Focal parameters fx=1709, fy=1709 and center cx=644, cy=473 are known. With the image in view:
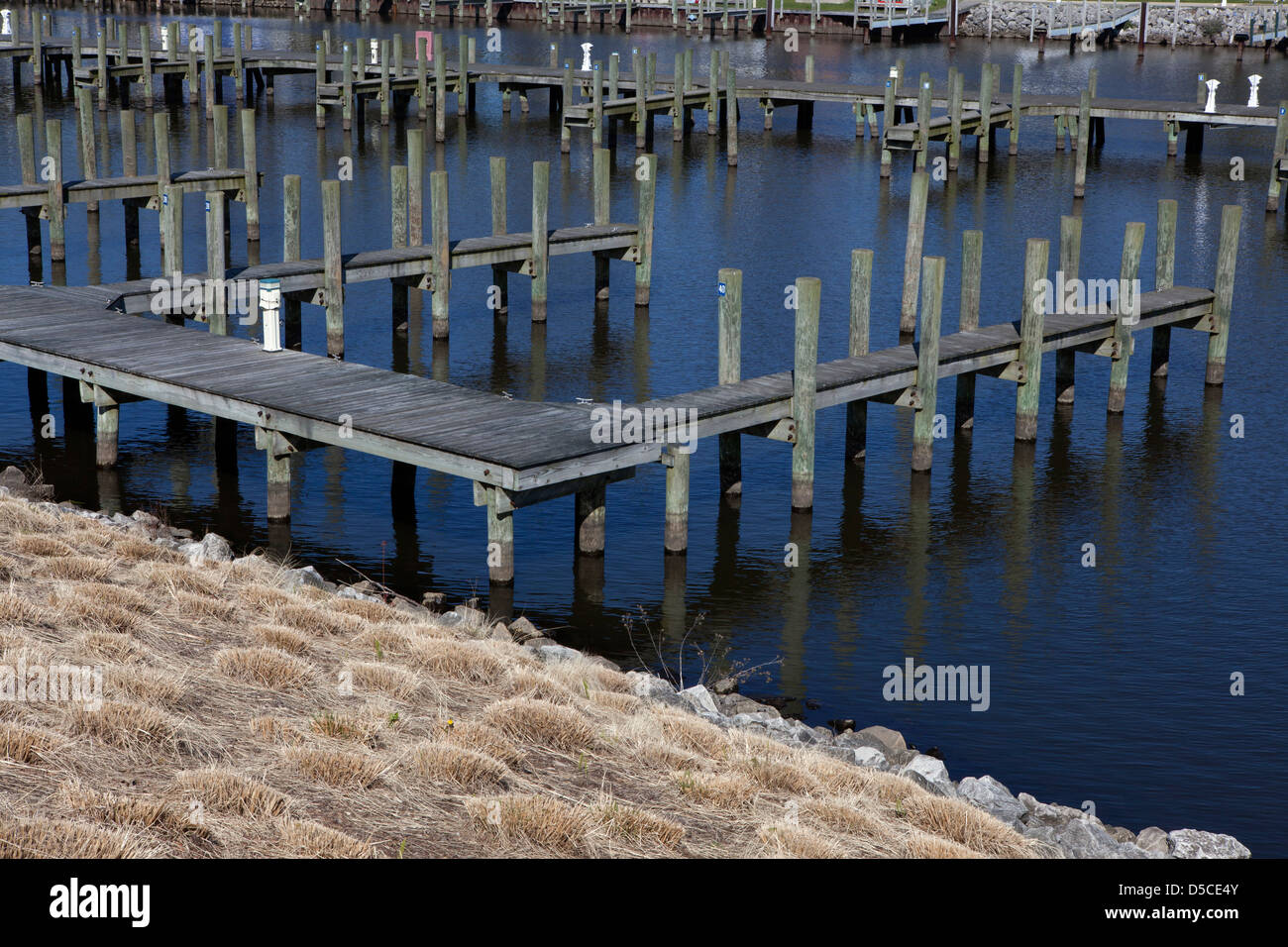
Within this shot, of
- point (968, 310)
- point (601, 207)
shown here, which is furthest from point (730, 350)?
point (601, 207)

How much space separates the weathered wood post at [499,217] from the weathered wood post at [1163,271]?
10.7 metres

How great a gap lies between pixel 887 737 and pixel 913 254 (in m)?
13.9

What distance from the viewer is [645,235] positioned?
30781 millimetres

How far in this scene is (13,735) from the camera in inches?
398

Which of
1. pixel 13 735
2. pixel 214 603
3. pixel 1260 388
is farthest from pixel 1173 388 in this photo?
pixel 13 735

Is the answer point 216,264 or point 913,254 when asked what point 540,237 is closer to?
point 216,264

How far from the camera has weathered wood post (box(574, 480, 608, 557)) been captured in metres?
18.8

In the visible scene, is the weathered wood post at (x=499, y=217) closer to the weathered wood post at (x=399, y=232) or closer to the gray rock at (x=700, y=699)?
the weathered wood post at (x=399, y=232)

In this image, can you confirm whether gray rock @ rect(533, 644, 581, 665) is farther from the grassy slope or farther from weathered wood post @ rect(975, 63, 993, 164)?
weathered wood post @ rect(975, 63, 993, 164)

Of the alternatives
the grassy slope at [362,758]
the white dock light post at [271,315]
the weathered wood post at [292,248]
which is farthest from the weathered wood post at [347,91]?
the grassy slope at [362,758]

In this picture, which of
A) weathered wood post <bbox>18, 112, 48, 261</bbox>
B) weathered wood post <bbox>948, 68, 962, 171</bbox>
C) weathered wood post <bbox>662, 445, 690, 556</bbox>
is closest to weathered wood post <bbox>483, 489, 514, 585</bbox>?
weathered wood post <bbox>662, 445, 690, 556</bbox>

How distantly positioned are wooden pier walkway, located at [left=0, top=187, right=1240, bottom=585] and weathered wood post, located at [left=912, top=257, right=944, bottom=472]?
0.02 m
